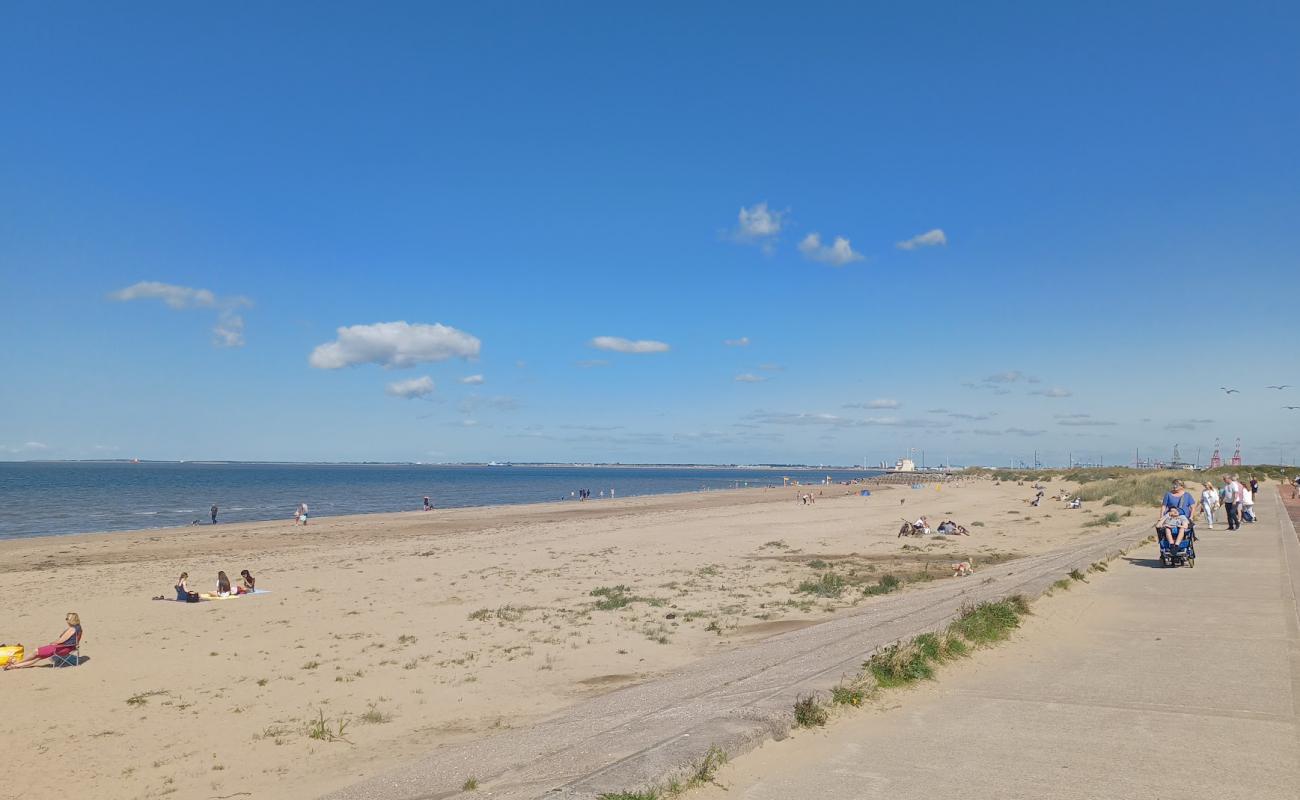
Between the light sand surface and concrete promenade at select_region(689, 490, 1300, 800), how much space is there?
15.1 ft

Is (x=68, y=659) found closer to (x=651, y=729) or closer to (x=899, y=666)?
(x=651, y=729)

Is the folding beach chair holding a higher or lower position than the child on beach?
lower

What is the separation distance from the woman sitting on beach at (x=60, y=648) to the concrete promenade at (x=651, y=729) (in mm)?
7972

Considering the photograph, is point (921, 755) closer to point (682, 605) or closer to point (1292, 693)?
point (1292, 693)

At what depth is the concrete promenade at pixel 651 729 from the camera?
5406 millimetres

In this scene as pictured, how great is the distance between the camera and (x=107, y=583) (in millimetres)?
22078

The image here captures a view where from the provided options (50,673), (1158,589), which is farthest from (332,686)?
(1158,589)

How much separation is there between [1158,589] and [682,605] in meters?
8.96

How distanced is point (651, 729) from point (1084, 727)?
357 centimetres

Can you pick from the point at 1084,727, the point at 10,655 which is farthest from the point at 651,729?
the point at 10,655

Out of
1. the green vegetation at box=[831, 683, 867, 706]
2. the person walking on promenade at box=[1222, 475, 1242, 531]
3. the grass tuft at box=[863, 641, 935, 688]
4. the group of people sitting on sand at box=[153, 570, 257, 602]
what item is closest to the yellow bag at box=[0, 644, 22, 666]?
the group of people sitting on sand at box=[153, 570, 257, 602]

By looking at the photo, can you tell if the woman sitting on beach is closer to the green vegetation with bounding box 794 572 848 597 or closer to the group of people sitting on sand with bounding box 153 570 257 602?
the group of people sitting on sand with bounding box 153 570 257 602

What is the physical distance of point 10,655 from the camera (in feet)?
39.4

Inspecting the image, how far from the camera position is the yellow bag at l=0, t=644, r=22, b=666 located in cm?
1195
